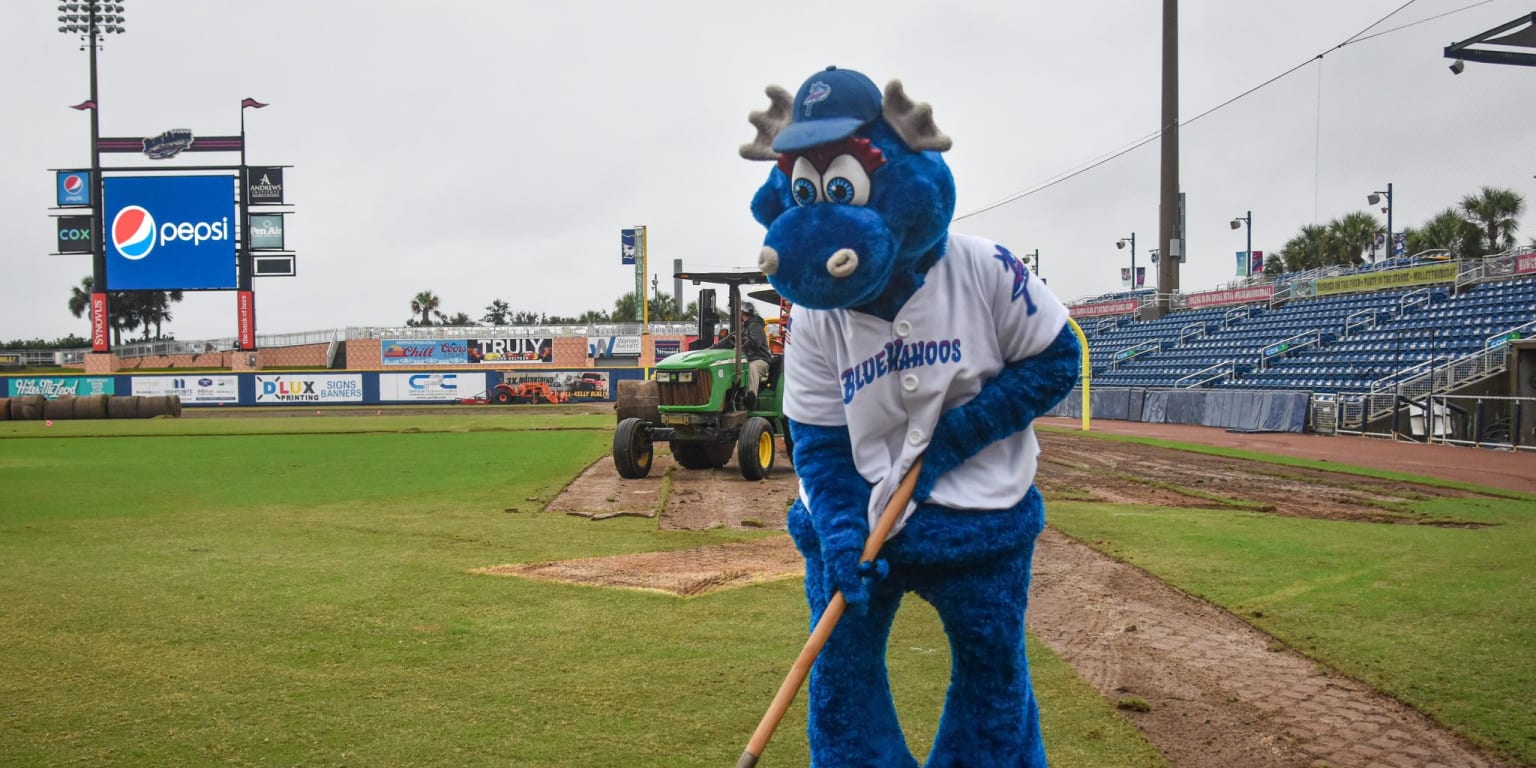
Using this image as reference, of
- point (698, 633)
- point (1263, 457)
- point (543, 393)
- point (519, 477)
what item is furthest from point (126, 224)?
point (698, 633)

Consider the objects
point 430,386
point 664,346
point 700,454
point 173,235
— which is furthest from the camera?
point 664,346

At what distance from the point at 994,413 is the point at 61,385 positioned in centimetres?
5252

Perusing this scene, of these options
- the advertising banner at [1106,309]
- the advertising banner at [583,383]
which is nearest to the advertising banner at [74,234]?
the advertising banner at [583,383]

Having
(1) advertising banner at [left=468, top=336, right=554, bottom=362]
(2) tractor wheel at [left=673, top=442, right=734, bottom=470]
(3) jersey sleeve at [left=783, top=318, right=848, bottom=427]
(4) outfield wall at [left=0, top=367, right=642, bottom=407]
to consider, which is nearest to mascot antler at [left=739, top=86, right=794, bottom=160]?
(3) jersey sleeve at [left=783, top=318, right=848, bottom=427]

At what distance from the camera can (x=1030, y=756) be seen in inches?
106

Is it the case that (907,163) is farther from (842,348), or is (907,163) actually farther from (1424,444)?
(1424,444)

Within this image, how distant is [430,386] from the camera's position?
47344mm

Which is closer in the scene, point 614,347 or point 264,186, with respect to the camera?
point 264,186

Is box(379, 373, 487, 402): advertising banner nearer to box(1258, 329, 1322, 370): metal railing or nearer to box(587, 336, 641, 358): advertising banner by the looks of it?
box(587, 336, 641, 358): advertising banner

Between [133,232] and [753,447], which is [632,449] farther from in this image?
[133,232]

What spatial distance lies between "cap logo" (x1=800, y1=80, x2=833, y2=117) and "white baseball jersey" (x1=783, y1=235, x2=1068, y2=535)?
52cm

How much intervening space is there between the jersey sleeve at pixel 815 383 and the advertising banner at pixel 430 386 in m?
46.2

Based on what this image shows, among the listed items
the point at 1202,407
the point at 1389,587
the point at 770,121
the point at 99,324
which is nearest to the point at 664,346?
the point at 99,324

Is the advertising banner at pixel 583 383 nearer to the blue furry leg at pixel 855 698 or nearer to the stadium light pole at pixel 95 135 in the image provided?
the stadium light pole at pixel 95 135
